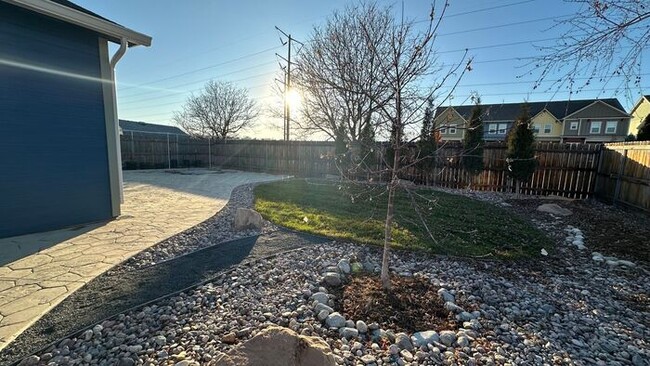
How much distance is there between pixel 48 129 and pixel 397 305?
5081 millimetres

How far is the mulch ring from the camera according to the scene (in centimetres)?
217

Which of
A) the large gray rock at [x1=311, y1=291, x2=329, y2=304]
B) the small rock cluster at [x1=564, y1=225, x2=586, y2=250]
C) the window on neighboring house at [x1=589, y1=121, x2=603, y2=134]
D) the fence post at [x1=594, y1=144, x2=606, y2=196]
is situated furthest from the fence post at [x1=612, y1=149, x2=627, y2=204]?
the window on neighboring house at [x1=589, y1=121, x2=603, y2=134]

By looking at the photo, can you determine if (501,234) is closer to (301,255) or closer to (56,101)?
(301,255)

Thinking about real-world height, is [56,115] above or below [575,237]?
above

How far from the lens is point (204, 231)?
4.40 m

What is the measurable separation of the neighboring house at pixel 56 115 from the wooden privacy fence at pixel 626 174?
33.4 feet

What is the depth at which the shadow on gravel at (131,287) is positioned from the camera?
6.38 feet

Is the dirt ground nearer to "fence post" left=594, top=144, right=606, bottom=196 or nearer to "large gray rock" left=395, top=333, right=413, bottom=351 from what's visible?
"fence post" left=594, top=144, right=606, bottom=196

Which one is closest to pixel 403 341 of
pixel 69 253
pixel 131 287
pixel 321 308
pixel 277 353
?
pixel 321 308

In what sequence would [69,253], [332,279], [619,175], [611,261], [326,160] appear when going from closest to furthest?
1. [332,279]
2. [69,253]
3. [611,261]
4. [619,175]
5. [326,160]

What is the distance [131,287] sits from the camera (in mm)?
2623

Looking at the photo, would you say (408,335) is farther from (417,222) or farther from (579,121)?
(579,121)

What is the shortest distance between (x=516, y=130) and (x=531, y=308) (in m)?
7.56

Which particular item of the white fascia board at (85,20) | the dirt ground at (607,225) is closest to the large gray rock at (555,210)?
the dirt ground at (607,225)
